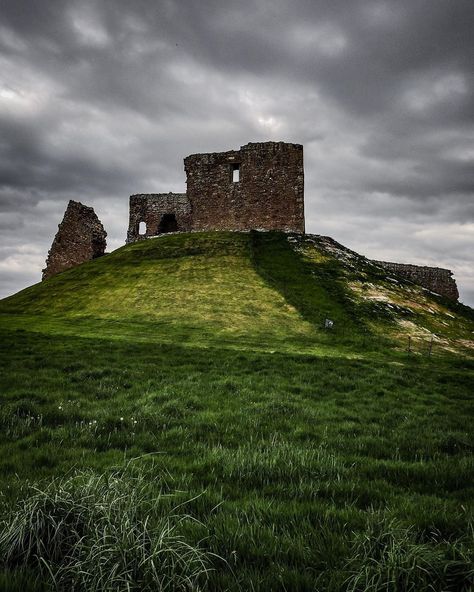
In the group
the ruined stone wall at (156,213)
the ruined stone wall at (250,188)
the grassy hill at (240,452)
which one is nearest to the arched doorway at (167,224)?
A: the ruined stone wall at (156,213)

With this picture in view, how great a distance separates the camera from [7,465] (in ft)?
17.8

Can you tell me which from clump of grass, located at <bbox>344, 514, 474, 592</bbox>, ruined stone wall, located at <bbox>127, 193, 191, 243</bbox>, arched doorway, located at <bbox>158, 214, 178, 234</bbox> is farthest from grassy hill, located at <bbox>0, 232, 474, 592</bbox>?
arched doorway, located at <bbox>158, 214, 178, 234</bbox>

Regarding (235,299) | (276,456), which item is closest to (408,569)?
(276,456)

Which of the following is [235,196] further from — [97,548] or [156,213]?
[97,548]

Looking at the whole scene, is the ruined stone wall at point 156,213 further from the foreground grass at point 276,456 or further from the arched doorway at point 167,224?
the foreground grass at point 276,456

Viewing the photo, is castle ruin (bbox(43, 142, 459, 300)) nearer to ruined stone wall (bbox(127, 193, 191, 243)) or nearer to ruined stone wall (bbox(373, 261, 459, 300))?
ruined stone wall (bbox(127, 193, 191, 243))

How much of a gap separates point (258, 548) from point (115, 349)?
14.4 meters

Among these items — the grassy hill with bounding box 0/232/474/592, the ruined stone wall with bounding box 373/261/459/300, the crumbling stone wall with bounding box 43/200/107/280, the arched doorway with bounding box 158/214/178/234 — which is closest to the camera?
the grassy hill with bounding box 0/232/474/592

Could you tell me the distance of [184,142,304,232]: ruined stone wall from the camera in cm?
4406

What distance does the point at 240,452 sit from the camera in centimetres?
595

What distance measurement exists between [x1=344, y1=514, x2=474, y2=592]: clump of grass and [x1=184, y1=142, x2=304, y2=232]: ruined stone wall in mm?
42026

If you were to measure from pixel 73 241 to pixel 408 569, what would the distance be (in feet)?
159

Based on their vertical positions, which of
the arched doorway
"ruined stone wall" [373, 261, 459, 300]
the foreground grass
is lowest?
the foreground grass

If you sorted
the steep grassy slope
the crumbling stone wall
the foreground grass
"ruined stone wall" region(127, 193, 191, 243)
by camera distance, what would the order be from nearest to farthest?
the foreground grass
the steep grassy slope
the crumbling stone wall
"ruined stone wall" region(127, 193, 191, 243)
